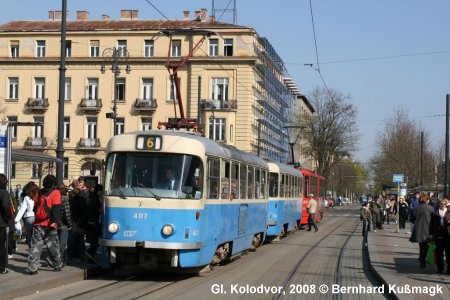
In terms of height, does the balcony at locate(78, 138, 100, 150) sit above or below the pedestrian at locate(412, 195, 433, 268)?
above

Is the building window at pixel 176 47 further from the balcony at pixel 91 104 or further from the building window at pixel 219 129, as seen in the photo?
the balcony at pixel 91 104

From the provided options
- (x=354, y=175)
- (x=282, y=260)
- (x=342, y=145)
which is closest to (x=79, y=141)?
(x=342, y=145)

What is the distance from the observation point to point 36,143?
67875mm

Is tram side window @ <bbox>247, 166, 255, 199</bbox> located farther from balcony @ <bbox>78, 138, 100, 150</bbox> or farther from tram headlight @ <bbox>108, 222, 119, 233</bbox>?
balcony @ <bbox>78, 138, 100, 150</bbox>

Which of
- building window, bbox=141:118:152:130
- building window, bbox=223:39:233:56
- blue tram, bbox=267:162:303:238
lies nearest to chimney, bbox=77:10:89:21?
building window, bbox=141:118:152:130

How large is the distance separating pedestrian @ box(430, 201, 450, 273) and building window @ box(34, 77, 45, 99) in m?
58.1

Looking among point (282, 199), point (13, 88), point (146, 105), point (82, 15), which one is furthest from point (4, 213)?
point (82, 15)

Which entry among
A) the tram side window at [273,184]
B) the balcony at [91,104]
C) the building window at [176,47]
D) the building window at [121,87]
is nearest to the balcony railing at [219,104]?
the building window at [176,47]

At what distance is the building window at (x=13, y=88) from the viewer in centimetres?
6956

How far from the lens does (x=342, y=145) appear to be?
81.4 metres

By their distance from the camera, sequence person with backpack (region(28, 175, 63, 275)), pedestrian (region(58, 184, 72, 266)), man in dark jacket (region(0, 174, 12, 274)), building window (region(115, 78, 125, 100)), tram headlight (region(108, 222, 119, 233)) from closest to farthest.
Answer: man in dark jacket (region(0, 174, 12, 274)), person with backpack (region(28, 175, 63, 275)), tram headlight (region(108, 222, 119, 233)), pedestrian (region(58, 184, 72, 266)), building window (region(115, 78, 125, 100))

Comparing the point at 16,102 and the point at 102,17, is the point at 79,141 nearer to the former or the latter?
the point at 16,102

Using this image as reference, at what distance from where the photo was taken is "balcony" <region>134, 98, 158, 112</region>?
6775 cm

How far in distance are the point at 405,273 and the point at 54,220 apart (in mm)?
7377
